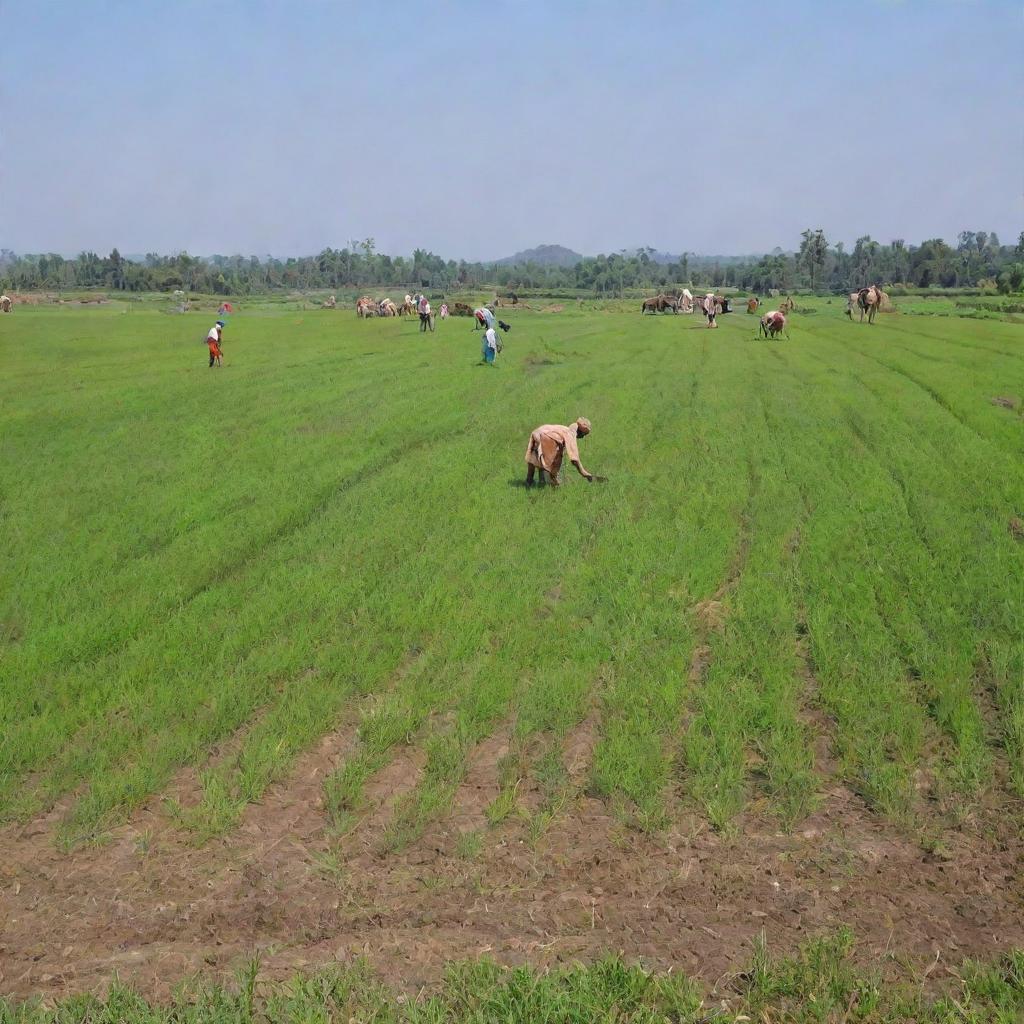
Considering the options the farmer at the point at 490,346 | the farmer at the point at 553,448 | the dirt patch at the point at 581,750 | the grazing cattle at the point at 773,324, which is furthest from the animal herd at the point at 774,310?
the dirt patch at the point at 581,750

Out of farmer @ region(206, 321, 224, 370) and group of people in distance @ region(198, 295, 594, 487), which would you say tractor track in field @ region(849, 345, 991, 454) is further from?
farmer @ region(206, 321, 224, 370)

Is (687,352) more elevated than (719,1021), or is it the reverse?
(687,352)

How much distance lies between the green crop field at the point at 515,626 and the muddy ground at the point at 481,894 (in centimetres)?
8

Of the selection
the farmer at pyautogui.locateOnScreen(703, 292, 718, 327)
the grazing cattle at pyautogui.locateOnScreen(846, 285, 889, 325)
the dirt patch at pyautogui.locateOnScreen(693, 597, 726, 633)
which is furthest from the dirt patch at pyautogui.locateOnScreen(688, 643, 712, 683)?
the grazing cattle at pyautogui.locateOnScreen(846, 285, 889, 325)

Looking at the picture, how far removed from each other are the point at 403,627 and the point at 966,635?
4874mm

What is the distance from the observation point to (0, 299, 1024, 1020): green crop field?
19.1ft

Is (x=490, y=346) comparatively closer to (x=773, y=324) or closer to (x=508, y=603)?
(x=773, y=324)

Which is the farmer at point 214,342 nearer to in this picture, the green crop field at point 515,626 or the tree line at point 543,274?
the green crop field at point 515,626

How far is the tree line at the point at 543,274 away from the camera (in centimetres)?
10512

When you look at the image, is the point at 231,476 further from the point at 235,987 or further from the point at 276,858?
the point at 235,987

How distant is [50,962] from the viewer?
449cm

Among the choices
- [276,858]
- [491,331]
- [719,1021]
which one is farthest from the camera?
[491,331]

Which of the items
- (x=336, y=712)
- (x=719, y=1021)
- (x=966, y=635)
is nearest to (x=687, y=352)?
(x=966, y=635)

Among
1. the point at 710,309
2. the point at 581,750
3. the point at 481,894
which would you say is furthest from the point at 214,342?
the point at 481,894
